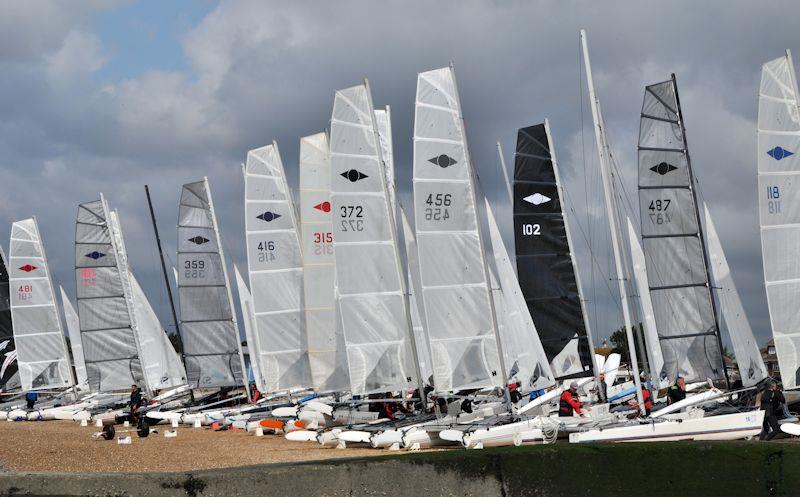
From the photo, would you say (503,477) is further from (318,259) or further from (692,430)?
(318,259)

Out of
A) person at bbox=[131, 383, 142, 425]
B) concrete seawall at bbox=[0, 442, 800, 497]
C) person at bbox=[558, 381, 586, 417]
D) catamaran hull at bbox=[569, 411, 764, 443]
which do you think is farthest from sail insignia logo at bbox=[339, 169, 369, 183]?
concrete seawall at bbox=[0, 442, 800, 497]

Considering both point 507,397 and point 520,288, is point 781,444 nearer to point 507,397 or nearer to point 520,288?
point 507,397

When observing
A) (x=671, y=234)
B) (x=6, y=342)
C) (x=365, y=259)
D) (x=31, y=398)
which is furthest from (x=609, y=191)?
(x=6, y=342)

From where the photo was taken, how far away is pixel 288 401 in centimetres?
2945

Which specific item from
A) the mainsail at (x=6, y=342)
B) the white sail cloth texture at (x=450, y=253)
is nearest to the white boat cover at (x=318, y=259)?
the white sail cloth texture at (x=450, y=253)

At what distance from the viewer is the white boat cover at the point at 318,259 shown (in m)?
27.2

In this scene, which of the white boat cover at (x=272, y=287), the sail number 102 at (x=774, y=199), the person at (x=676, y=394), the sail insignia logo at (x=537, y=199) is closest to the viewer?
the sail number 102 at (x=774, y=199)

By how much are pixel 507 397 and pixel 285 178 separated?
491 inches

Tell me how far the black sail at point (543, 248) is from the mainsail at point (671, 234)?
2.60 m

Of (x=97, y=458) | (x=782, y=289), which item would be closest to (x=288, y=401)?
(x=97, y=458)

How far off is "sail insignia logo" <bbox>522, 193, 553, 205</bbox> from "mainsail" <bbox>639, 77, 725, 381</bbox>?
3.02 meters

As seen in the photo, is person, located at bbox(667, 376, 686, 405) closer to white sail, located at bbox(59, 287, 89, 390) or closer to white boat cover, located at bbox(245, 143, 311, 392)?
white boat cover, located at bbox(245, 143, 311, 392)

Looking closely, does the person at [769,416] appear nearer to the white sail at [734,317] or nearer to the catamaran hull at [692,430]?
the catamaran hull at [692,430]

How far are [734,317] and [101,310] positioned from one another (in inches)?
912
